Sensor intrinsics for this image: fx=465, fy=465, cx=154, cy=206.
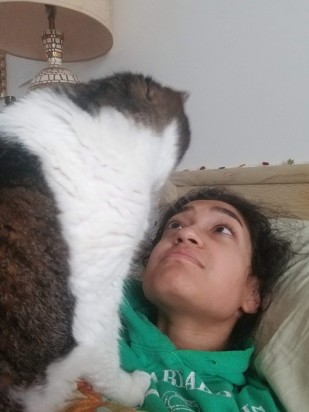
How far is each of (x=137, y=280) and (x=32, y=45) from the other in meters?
1.12

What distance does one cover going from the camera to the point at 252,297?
1.11 m

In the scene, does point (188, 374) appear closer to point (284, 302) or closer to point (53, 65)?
point (284, 302)

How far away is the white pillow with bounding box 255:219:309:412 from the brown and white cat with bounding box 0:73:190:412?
26 cm

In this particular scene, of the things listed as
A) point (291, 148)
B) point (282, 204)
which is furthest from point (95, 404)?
point (291, 148)

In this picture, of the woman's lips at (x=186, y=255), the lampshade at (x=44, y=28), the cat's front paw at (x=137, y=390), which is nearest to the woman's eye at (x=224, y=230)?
the woman's lips at (x=186, y=255)

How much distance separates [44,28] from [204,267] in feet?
4.05

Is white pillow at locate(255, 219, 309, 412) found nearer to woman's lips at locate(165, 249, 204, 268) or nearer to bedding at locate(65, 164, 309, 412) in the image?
bedding at locate(65, 164, 309, 412)

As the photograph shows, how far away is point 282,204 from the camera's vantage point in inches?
54.7

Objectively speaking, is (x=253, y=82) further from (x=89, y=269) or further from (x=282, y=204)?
(x=89, y=269)

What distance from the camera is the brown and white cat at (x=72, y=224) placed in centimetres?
62

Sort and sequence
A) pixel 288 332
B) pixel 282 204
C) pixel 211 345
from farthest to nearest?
pixel 282 204 < pixel 211 345 < pixel 288 332

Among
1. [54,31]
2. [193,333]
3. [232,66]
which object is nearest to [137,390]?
[193,333]

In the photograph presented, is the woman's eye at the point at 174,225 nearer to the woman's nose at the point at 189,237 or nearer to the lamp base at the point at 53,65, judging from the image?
the woman's nose at the point at 189,237

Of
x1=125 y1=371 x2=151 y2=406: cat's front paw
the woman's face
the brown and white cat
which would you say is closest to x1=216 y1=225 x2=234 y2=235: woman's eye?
the woman's face
